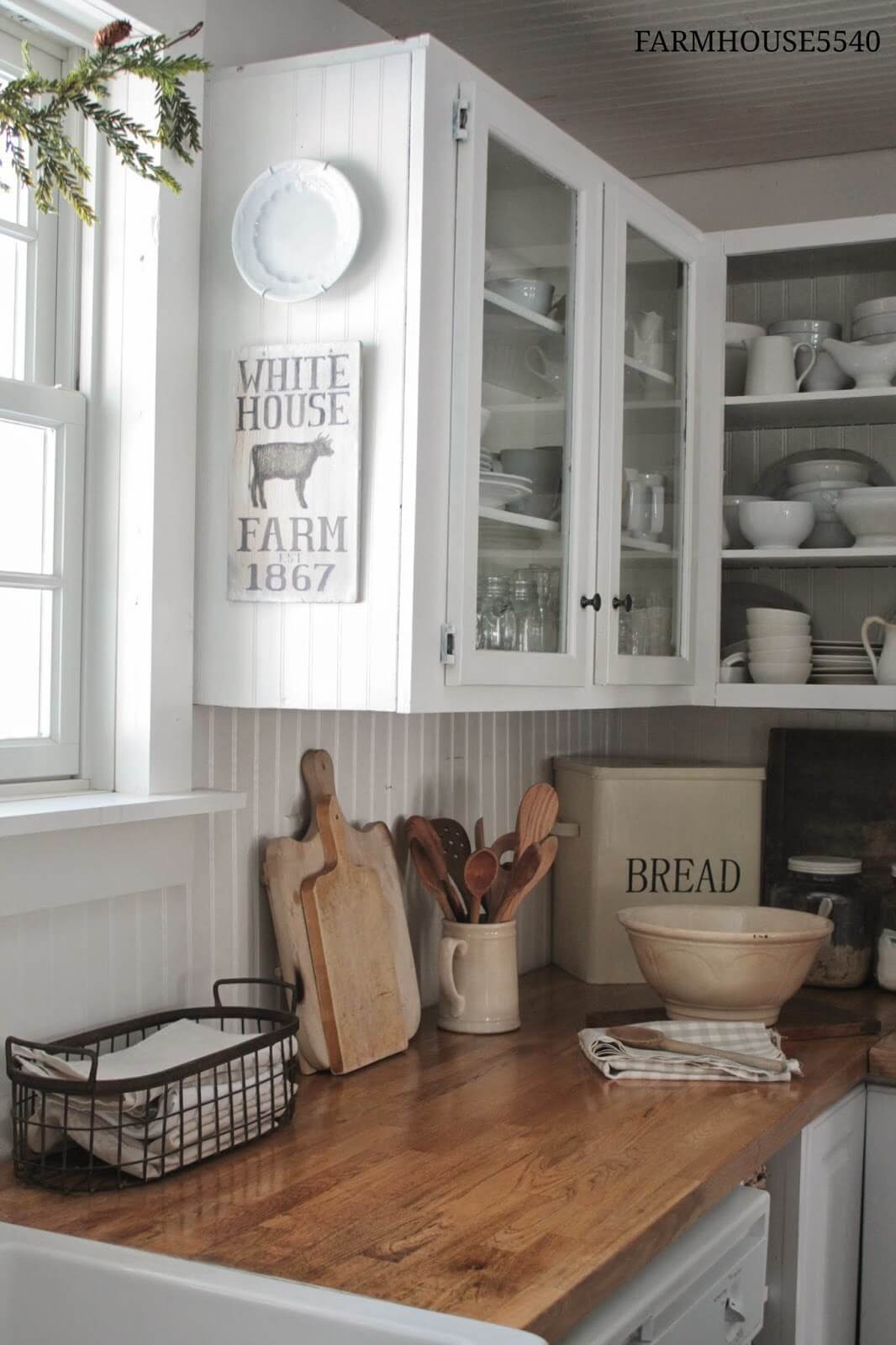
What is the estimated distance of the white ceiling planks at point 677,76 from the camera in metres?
2.38

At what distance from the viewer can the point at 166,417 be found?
184 centimetres

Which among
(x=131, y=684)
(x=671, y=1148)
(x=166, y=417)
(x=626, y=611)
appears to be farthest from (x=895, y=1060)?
(x=166, y=417)

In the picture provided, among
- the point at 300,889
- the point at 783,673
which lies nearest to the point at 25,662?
the point at 300,889

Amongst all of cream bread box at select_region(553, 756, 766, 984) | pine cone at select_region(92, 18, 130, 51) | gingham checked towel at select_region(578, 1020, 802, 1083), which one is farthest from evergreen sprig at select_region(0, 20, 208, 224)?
cream bread box at select_region(553, 756, 766, 984)

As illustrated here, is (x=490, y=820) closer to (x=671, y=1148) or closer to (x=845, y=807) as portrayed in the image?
(x=845, y=807)

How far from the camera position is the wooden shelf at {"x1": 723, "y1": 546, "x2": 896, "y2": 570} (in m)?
2.72

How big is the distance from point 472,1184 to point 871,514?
164cm

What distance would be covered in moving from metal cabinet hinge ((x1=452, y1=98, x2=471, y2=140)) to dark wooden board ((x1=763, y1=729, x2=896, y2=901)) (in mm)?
1576

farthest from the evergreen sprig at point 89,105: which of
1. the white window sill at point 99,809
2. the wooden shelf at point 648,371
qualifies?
the wooden shelf at point 648,371

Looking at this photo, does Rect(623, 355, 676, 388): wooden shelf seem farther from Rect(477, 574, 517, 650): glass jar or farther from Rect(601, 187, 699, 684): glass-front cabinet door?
Rect(477, 574, 517, 650): glass jar

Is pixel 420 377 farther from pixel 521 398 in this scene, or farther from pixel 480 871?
pixel 480 871

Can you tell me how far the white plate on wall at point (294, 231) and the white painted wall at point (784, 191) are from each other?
1.57 metres

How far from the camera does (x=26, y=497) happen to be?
1.79 m

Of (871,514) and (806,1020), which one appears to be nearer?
(806,1020)
